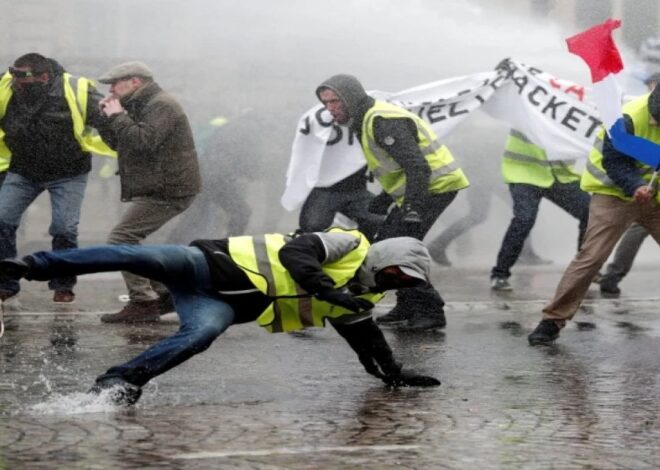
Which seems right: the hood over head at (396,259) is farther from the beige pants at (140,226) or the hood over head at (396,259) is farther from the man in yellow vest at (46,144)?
the man in yellow vest at (46,144)

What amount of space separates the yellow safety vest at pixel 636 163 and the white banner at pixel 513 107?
3145 mm

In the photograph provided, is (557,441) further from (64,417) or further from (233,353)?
(233,353)

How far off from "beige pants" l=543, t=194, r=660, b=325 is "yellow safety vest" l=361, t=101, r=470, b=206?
1.12m

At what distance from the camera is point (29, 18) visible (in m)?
16.8

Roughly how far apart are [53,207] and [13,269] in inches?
165

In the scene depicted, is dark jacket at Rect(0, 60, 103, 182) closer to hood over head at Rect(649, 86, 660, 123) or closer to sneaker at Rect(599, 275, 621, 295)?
hood over head at Rect(649, 86, 660, 123)

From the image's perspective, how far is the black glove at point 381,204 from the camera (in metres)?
10.2

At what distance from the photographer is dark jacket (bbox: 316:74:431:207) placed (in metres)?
9.45

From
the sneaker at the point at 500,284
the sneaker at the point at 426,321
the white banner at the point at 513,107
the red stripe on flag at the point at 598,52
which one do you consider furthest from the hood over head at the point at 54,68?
the sneaker at the point at 500,284

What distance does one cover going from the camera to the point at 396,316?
32.4 feet

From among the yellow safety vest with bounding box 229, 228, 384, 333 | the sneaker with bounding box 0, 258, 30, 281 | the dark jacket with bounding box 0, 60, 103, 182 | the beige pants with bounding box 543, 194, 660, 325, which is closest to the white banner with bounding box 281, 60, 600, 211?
the dark jacket with bounding box 0, 60, 103, 182

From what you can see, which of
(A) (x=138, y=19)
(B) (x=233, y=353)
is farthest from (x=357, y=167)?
(A) (x=138, y=19)

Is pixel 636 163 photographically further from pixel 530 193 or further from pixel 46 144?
pixel 46 144

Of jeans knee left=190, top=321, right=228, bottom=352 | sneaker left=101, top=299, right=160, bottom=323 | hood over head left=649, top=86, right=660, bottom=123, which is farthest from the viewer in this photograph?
sneaker left=101, top=299, right=160, bottom=323
